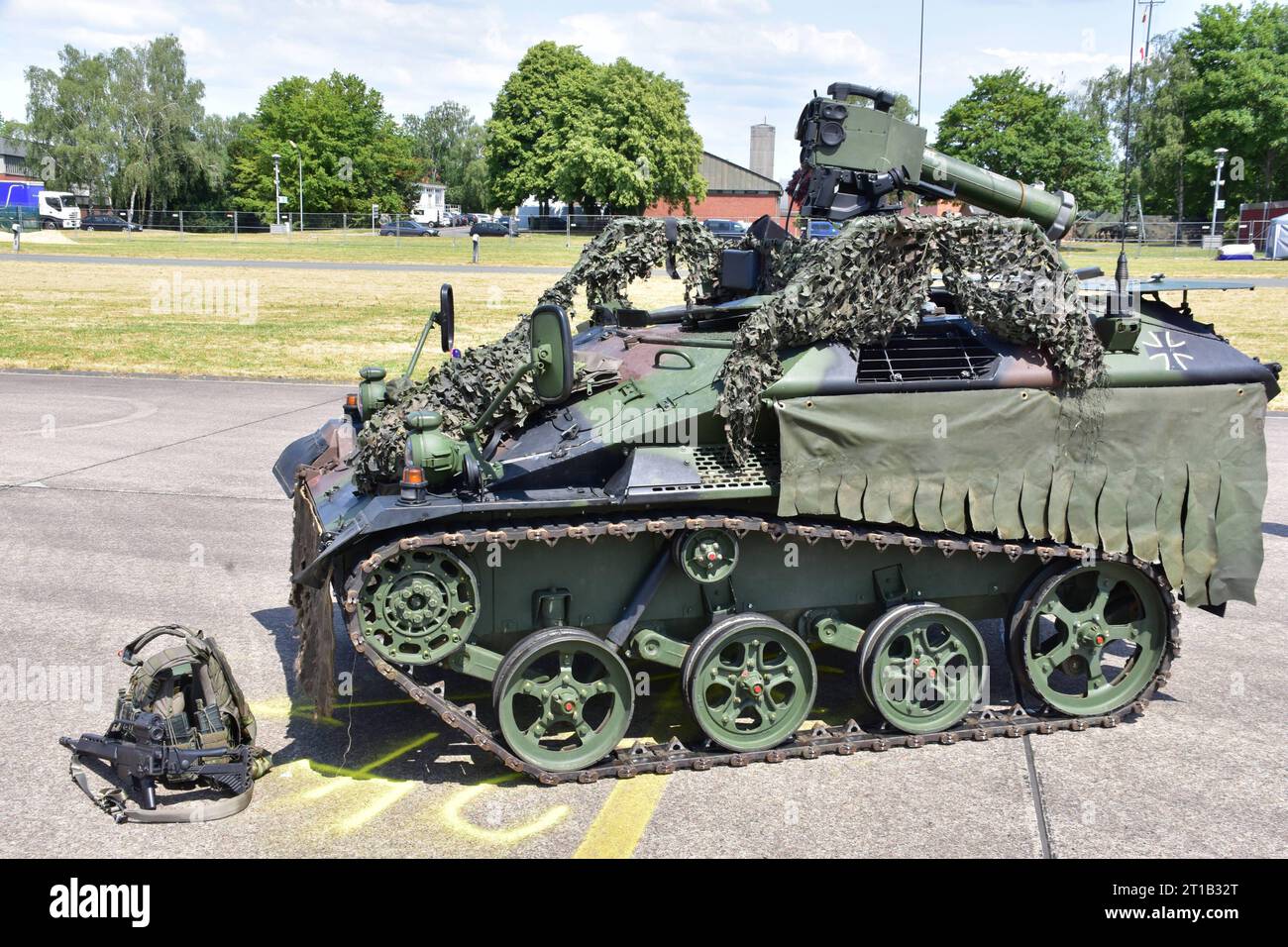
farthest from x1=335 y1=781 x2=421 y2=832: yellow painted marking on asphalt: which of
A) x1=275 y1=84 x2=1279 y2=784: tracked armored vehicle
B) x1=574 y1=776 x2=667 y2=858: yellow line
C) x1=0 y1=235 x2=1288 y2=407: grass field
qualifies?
x1=0 y1=235 x2=1288 y2=407: grass field

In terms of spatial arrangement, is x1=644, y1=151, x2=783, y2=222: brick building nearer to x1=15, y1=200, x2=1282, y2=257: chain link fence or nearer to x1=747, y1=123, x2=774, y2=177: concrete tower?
x1=747, y1=123, x2=774, y2=177: concrete tower

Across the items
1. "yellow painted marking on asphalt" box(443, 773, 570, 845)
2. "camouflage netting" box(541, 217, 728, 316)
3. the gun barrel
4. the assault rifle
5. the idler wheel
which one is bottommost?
"yellow painted marking on asphalt" box(443, 773, 570, 845)

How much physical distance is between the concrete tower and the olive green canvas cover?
231ft

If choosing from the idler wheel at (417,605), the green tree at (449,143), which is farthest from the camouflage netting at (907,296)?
the green tree at (449,143)

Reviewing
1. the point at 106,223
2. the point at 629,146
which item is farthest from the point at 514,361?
the point at 106,223

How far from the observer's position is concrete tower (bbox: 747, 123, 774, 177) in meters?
76.5

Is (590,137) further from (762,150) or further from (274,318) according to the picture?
(274,318)

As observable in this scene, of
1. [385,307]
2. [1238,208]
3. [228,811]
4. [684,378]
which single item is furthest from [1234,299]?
[1238,208]

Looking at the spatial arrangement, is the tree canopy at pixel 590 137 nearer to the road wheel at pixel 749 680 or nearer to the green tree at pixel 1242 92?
the green tree at pixel 1242 92

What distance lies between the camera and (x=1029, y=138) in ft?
178

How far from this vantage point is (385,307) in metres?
31.3

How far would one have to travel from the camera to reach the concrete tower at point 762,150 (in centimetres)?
7650

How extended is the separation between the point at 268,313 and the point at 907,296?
25.7 meters
